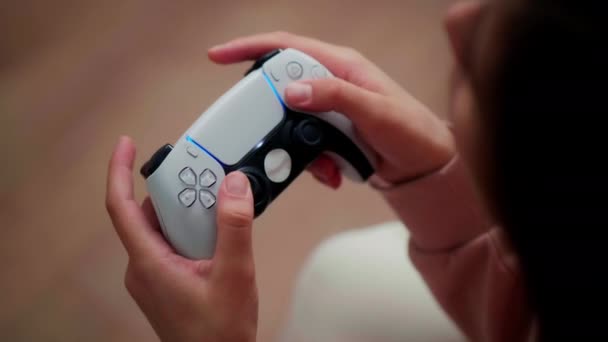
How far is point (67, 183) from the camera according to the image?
1033mm

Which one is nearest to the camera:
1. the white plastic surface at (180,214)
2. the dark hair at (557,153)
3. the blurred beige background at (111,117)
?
the dark hair at (557,153)

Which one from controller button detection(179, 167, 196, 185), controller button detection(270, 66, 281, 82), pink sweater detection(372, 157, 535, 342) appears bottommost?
pink sweater detection(372, 157, 535, 342)

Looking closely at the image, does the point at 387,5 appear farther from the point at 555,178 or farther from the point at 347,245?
the point at 555,178

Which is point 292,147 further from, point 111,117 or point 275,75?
point 111,117

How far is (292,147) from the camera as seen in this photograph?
525 millimetres

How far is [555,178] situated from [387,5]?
1081 mm

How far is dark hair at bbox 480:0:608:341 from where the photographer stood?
0.27 metres

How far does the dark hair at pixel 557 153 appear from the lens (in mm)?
267

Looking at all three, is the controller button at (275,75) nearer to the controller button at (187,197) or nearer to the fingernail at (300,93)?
the fingernail at (300,93)

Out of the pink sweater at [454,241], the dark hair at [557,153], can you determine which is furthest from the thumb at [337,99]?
the dark hair at [557,153]

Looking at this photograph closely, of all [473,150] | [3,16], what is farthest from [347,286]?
[3,16]

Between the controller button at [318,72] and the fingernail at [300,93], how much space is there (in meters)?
0.03

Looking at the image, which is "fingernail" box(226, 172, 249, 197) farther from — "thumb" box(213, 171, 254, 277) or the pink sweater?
the pink sweater

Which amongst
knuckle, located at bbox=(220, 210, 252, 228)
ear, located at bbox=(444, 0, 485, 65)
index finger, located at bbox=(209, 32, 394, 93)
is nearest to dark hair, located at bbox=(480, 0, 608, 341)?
ear, located at bbox=(444, 0, 485, 65)
